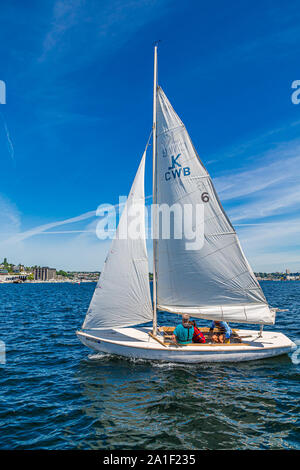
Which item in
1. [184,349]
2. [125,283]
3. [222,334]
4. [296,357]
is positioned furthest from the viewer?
[296,357]

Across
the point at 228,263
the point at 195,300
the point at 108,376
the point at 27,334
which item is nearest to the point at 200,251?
the point at 228,263

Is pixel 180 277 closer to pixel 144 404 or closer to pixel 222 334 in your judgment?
pixel 222 334

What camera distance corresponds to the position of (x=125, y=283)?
39.6 ft

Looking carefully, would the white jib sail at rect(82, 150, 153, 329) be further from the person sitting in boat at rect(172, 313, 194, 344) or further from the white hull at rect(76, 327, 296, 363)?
the person sitting in boat at rect(172, 313, 194, 344)

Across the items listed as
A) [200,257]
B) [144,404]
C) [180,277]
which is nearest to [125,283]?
[180,277]

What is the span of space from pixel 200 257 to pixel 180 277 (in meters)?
1.31

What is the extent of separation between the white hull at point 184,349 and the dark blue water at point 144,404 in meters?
0.34

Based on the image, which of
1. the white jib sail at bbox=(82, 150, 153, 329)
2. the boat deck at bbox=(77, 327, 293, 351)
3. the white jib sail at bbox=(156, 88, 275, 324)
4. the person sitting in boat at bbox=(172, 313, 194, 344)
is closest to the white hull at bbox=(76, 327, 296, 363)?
the boat deck at bbox=(77, 327, 293, 351)

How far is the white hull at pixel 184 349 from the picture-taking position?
36.8 ft

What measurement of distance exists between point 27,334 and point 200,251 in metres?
13.5

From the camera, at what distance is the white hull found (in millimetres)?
11211

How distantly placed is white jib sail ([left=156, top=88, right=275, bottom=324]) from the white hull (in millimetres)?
1162

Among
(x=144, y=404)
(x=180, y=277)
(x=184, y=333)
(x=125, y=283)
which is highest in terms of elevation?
(x=180, y=277)
